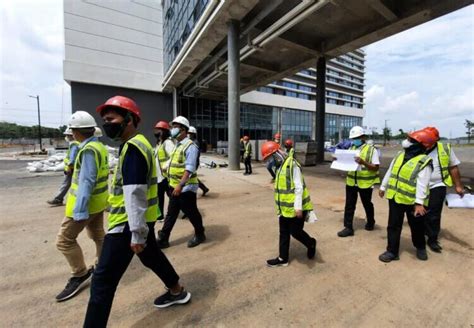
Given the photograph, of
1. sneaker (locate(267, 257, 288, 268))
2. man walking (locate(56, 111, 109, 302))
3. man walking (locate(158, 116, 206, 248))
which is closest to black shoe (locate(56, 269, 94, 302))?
man walking (locate(56, 111, 109, 302))

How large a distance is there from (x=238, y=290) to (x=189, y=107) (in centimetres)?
2887

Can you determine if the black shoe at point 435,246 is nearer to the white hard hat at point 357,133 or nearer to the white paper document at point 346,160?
the white paper document at point 346,160

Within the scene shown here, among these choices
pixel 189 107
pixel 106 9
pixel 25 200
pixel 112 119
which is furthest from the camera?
pixel 189 107

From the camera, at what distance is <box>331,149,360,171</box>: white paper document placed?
12.2ft

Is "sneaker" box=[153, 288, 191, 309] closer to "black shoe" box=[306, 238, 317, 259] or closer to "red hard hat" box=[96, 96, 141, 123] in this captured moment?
"black shoe" box=[306, 238, 317, 259]

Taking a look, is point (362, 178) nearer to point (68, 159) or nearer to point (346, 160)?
point (346, 160)

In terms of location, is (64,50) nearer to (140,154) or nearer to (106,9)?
(106,9)

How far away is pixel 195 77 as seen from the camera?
22297 mm

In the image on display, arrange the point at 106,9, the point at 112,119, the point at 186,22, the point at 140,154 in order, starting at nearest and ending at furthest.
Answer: the point at 140,154, the point at 112,119, the point at 186,22, the point at 106,9

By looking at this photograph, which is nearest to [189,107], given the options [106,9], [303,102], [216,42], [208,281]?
[106,9]

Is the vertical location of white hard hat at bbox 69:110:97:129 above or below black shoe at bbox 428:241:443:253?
above

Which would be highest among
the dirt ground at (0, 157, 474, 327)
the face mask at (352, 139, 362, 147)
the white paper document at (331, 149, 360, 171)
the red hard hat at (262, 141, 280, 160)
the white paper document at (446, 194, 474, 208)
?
the face mask at (352, 139, 362, 147)

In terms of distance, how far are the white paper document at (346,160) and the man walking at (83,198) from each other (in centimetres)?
332

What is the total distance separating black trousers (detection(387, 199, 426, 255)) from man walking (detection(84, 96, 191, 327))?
290 centimetres
